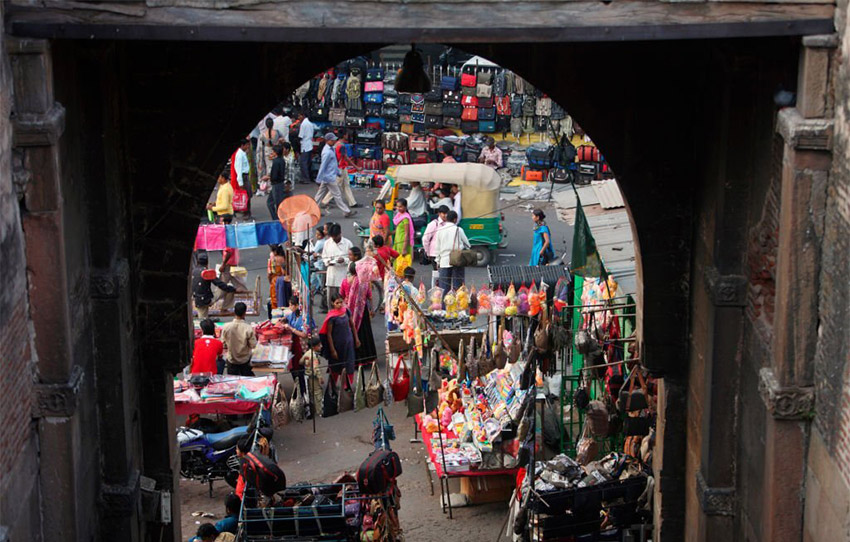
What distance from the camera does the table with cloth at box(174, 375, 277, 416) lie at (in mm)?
12898

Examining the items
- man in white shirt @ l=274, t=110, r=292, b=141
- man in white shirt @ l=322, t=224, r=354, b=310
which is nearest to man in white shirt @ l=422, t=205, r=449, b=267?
man in white shirt @ l=322, t=224, r=354, b=310

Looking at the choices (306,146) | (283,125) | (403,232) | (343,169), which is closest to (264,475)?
(403,232)

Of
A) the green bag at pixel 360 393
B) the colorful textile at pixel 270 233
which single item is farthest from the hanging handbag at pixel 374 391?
the colorful textile at pixel 270 233

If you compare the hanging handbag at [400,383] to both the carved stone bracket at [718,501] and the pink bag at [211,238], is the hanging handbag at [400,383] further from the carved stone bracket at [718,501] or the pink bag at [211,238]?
the carved stone bracket at [718,501]

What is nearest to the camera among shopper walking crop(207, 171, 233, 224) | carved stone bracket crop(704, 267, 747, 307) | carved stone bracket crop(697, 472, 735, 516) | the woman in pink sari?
carved stone bracket crop(704, 267, 747, 307)

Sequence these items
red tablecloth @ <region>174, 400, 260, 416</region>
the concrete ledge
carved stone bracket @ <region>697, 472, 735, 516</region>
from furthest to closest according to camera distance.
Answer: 1. red tablecloth @ <region>174, 400, 260, 416</region>
2. carved stone bracket @ <region>697, 472, 735, 516</region>
3. the concrete ledge

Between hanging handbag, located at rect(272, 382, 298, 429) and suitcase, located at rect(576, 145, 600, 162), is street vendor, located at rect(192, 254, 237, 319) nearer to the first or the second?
hanging handbag, located at rect(272, 382, 298, 429)

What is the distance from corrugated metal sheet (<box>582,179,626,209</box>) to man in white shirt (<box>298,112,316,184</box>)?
8.28m

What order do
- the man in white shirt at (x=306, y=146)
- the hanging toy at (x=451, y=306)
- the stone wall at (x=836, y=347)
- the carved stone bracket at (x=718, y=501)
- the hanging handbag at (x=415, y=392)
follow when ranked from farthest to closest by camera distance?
the man in white shirt at (x=306, y=146) < the hanging toy at (x=451, y=306) < the hanging handbag at (x=415, y=392) < the carved stone bracket at (x=718, y=501) < the stone wall at (x=836, y=347)

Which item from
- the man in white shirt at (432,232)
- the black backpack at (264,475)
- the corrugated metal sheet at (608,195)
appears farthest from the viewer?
the man in white shirt at (432,232)

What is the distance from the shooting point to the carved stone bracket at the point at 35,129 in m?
7.26

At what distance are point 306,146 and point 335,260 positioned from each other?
22.3 ft

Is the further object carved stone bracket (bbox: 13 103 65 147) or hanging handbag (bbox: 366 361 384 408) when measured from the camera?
hanging handbag (bbox: 366 361 384 408)

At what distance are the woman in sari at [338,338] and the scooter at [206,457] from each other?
5.57 ft
